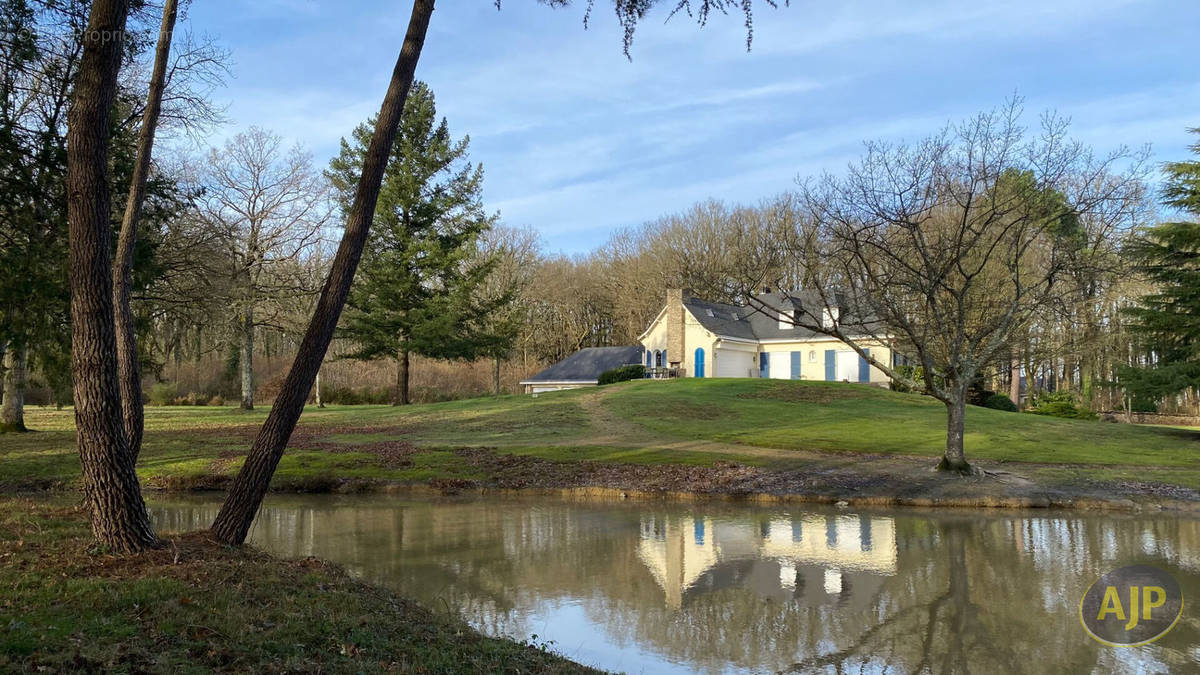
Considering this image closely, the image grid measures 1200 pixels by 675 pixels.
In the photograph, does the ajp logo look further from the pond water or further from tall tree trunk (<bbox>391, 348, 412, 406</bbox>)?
tall tree trunk (<bbox>391, 348, 412, 406</bbox>)

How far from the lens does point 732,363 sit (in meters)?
43.2

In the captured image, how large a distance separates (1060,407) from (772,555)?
2813 centimetres

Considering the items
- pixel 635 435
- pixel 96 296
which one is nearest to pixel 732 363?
pixel 635 435

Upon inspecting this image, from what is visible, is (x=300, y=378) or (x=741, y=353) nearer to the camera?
(x=300, y=378)

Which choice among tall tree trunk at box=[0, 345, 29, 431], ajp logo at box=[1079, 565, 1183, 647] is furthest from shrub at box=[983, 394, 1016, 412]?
tall tree trunk at box=[0, 345, 29, 431]

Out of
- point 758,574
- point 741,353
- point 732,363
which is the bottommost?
point 758,574

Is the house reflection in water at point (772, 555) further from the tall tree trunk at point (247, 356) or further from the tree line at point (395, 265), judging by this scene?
the tall tree trunk at point (247, 356)

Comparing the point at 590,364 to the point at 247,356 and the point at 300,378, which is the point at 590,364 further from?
the point at 300,378

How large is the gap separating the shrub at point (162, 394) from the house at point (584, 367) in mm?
18548

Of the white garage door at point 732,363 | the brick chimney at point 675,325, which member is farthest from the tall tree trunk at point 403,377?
the white garage door at point 732,363

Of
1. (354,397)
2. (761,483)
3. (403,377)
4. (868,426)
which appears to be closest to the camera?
(761,483)

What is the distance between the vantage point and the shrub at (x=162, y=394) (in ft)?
126

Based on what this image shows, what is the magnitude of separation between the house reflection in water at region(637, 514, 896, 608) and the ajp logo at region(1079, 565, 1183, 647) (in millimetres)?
2088

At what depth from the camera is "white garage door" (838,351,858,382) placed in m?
41.4
